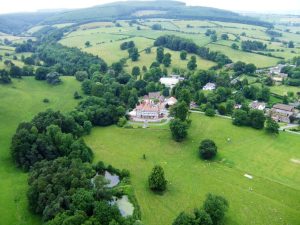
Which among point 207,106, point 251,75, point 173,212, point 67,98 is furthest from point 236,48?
point 173,212

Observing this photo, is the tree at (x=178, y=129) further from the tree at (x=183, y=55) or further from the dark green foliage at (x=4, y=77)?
the tree at (x=183, y=55)

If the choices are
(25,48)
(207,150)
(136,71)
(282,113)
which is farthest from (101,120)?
(25,48)

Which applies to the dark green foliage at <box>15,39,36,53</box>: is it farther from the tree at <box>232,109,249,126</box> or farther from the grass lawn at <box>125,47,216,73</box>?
the tree at <box>232,109,249,126</box>

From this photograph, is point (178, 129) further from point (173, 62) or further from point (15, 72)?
point (173, 62)

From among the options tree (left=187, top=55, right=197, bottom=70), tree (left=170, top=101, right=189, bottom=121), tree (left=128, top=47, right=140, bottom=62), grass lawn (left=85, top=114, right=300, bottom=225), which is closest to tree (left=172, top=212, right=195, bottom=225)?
grass lawn (left=85, top=114, right=300, bottom=225)

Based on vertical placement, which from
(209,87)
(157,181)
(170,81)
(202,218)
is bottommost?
(170,81)

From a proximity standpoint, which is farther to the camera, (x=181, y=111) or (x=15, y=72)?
(x=15, y=72)
